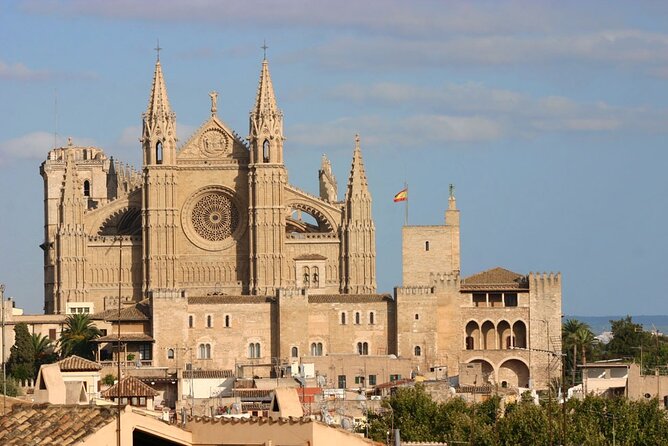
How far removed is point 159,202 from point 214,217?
3.79 metres

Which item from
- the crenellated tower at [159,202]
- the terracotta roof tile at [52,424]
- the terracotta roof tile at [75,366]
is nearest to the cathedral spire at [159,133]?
the crenellated tower at [159,202]

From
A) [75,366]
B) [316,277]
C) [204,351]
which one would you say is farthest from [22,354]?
[75,366]

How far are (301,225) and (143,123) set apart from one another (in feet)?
37.5

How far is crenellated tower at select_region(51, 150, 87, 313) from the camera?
12456 centimetres

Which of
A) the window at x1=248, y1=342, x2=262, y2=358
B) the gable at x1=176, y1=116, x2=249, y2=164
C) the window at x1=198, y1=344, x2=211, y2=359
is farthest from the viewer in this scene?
the gable at x1=176, y1=116, x2=249, y2=164

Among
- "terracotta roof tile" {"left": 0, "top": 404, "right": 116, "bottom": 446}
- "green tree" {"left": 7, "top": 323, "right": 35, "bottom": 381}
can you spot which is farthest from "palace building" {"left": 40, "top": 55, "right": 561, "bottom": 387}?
"terracotta roof tile" {"left": 0, "top": 404, "right": 116, "bottom": 446}

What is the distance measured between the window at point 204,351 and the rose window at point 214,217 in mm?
13850

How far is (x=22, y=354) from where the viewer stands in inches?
4451

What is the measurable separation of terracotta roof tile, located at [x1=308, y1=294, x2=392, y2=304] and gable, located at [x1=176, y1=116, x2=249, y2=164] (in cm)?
1393

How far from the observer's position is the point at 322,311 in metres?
115

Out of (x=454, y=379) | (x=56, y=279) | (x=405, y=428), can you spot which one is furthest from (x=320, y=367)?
(x=405, y=428)

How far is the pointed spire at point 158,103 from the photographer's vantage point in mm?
127125

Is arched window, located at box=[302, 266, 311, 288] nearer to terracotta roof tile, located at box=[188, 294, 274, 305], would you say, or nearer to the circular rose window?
the circular rose window

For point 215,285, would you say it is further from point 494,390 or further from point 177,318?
point 494,390
